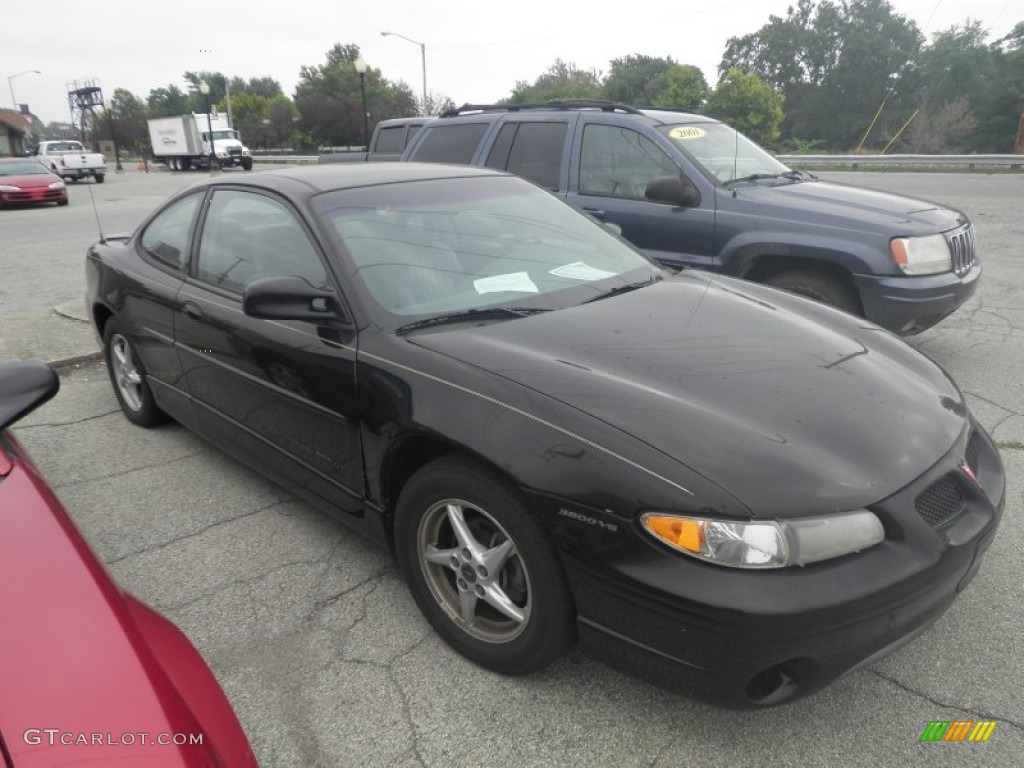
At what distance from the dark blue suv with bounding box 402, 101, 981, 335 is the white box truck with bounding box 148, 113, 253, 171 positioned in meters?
35.8

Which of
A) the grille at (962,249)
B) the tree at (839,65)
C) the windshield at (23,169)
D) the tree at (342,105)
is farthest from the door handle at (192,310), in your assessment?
the tree at (839,65)

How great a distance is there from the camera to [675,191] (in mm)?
5105

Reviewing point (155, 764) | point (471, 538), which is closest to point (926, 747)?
point (471, 538)

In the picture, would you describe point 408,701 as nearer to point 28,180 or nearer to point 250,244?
point 250,244

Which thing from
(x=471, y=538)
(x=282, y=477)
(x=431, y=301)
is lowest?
(x=282, y=477)

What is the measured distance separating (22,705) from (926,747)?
2144 millimetres

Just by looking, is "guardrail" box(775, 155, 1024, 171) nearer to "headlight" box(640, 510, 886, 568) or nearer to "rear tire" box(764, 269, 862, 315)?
"rear tire" box(764, 269, 862, 315)

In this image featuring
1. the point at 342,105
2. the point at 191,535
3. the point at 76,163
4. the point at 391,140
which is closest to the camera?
the point at 191,535

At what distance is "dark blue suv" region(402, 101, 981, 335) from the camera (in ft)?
15.1

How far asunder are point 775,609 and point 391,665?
1280 mm

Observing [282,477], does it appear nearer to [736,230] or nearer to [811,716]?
[811,716]

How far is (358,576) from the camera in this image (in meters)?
2.85

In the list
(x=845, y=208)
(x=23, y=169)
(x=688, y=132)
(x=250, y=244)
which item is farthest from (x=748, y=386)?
(x=23, y=169)

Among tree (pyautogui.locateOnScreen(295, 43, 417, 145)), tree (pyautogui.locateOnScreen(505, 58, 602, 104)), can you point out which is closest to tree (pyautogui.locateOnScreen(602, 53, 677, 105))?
tree (pyautogui.locateOnScreen(505, 58, 602, 104))
